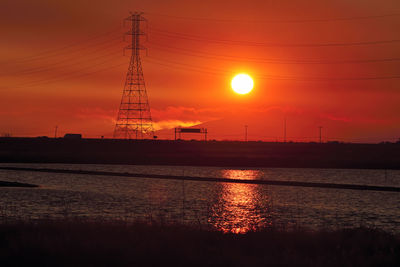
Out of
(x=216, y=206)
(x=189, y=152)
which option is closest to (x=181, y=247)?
(x=216, y=206)

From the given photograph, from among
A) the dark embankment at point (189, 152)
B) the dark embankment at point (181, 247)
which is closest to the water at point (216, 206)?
the dark embankment at point (181, 247)

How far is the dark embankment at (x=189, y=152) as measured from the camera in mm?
149000

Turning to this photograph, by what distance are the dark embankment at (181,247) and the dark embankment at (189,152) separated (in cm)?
12210

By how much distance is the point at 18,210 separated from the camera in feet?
141

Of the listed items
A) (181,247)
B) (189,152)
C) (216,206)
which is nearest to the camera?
(181,247)

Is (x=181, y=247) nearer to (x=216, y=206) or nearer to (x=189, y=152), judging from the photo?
(x=216, y=206)

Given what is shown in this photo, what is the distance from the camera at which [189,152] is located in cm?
15825

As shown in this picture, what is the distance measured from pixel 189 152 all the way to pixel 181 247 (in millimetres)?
137719

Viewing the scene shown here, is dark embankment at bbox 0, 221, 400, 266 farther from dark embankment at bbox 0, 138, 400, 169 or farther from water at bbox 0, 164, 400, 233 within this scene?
dark embankment at bbox 0, 138, 400, 169

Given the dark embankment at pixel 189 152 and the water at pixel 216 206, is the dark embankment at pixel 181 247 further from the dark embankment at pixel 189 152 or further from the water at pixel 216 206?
the dark embankment at pixel 189 152

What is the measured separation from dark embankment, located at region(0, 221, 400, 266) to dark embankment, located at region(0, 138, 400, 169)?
12210 centimetres

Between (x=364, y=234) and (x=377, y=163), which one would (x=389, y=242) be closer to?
(x=364, y=234)

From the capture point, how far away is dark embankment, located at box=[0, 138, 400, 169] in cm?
14900

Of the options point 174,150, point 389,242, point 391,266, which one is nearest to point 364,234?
point 389,242
